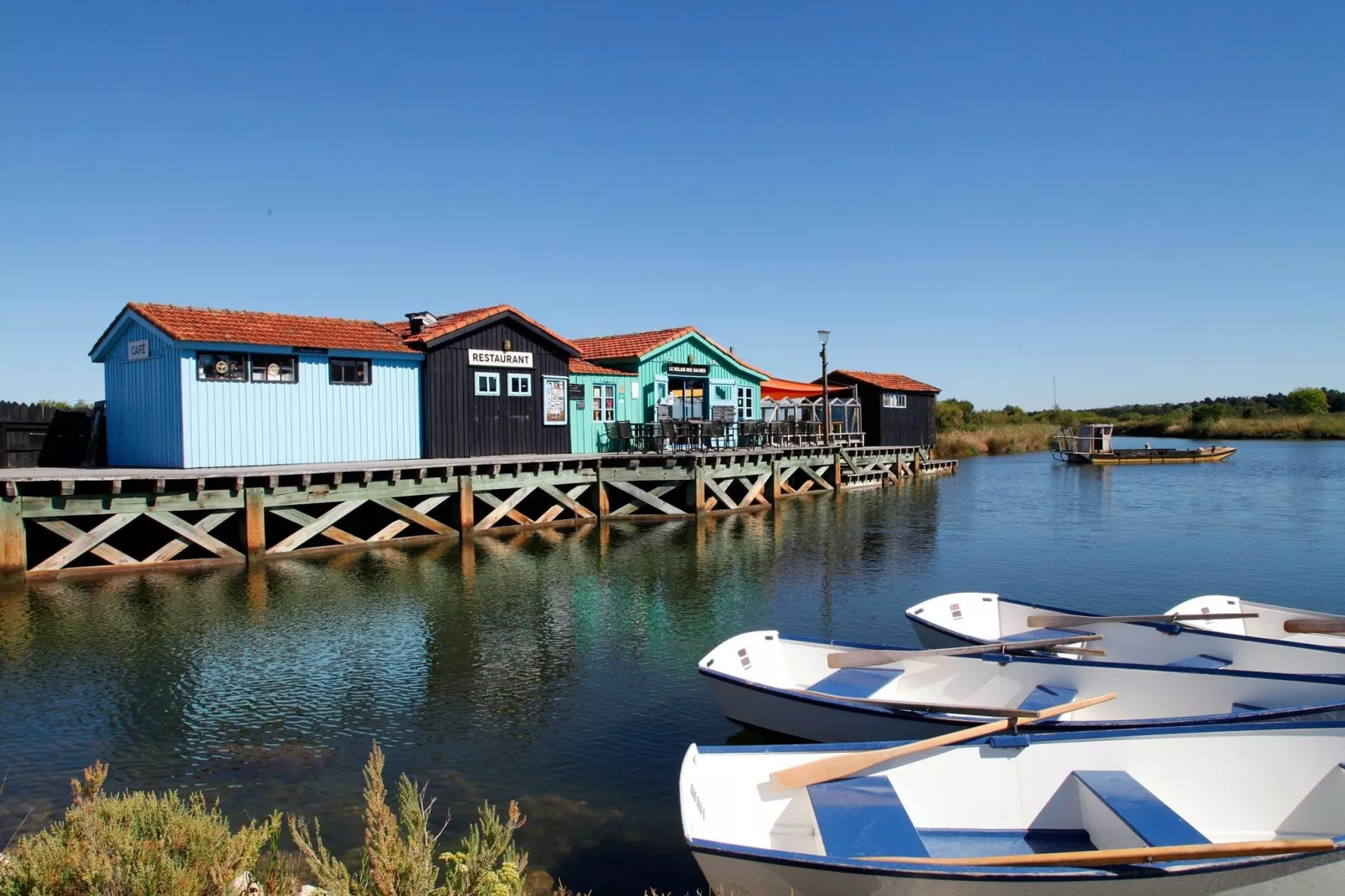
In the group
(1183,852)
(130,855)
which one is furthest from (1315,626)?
(130,855)

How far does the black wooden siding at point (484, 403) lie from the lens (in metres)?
25.1

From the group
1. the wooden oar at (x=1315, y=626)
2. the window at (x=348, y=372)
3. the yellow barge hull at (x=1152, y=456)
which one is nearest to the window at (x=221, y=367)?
the window at (x=348, y=372)

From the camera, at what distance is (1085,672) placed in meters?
8.71

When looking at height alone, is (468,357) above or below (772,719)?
above

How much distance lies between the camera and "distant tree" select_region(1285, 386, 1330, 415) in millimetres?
99750

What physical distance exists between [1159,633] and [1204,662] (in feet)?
1.95

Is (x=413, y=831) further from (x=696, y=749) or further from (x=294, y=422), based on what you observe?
(x=294, y=422)

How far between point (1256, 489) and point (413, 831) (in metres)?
41.8

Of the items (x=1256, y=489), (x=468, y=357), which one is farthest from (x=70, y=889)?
(x=1256, y=489)

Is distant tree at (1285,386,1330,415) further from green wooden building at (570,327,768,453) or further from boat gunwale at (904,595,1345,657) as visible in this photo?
boat gunwale at (904,595,1345,657)

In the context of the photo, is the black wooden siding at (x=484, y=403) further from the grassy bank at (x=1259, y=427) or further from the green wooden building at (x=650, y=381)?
the grassy bank at (x=1259, y=427)

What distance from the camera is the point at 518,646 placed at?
13.3m

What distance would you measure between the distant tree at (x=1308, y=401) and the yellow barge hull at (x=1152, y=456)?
5234 centimetres

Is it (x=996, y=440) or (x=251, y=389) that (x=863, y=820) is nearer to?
(x=251, y=389)
